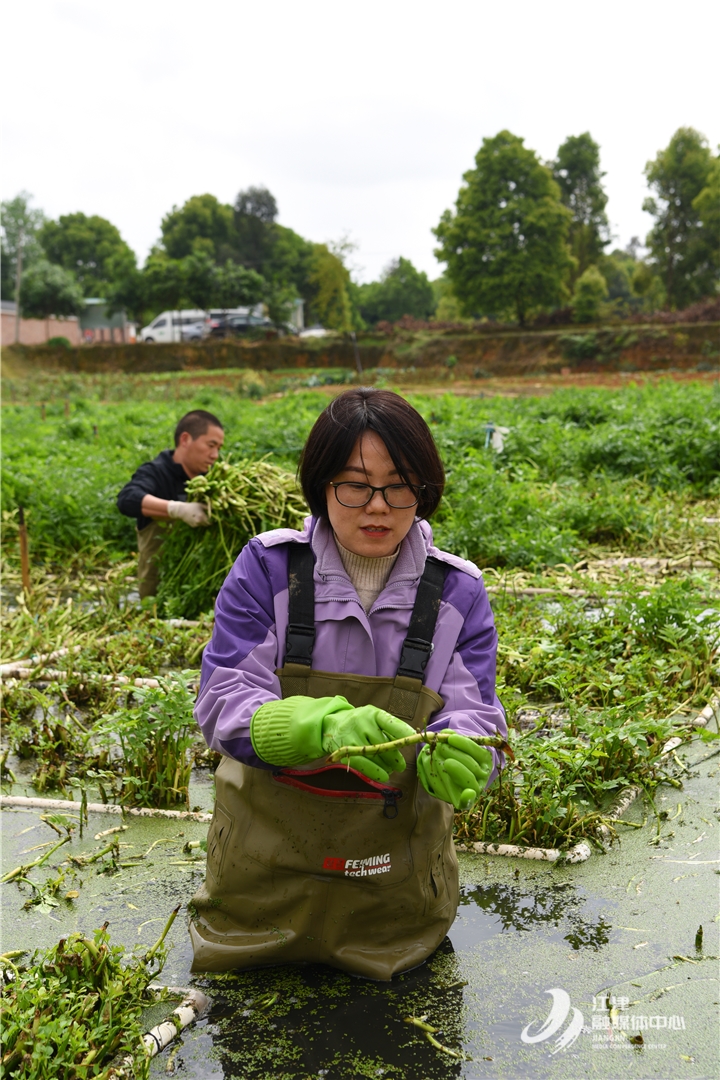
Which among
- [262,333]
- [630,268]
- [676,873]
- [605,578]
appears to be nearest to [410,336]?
[262,333]

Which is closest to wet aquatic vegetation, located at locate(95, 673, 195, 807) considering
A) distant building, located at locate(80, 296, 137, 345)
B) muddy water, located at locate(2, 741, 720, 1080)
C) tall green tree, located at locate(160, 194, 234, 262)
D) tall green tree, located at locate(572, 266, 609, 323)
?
muddy water, located at locate(2, 741, 720, 1080)

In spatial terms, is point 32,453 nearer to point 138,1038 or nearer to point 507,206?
point 138,1038

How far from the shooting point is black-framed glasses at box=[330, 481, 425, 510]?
6.76 ft

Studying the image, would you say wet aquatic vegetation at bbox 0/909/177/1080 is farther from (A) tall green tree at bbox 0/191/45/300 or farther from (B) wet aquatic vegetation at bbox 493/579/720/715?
(A) tall green tree at bbox 0/191/45/300

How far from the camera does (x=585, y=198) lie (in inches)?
1917

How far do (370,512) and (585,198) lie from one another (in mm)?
51468

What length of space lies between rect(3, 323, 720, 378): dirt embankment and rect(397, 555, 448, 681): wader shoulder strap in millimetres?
30627

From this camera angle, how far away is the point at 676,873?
265cm

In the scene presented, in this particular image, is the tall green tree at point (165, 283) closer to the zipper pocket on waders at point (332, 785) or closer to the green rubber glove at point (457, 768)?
the zipper pocket on waders at point (332, 785)

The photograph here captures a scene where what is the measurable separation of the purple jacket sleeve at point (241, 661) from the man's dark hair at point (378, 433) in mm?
268

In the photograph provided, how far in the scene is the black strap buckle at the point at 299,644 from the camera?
6.84ft

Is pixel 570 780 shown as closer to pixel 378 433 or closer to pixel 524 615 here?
pixel 378 433

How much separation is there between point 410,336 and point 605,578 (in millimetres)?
35841

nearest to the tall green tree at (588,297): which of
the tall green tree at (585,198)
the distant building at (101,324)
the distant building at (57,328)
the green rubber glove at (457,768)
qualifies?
the tall green tree at (585,198)
